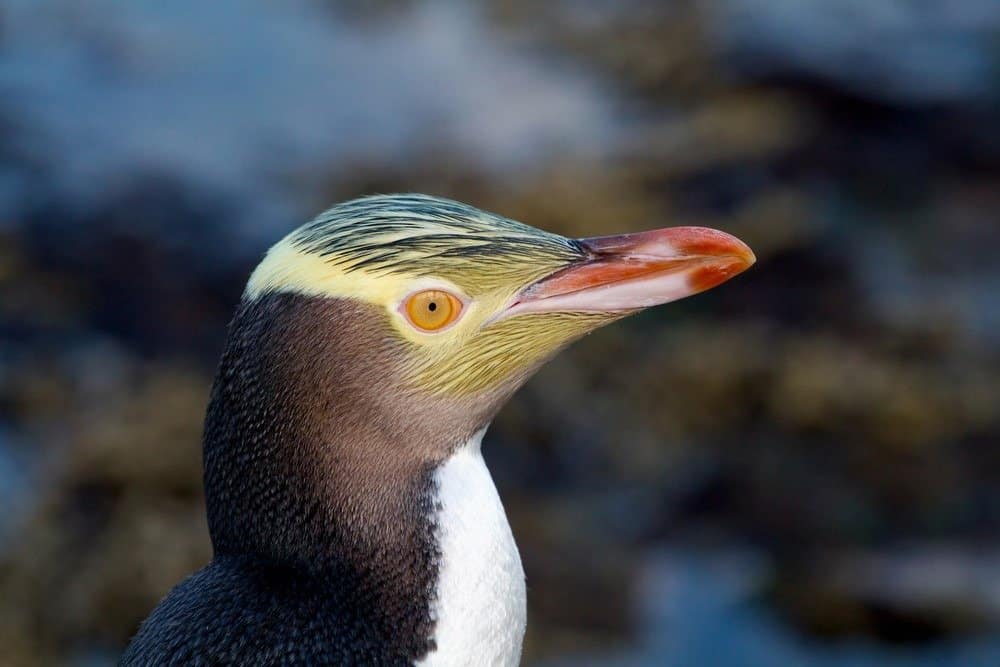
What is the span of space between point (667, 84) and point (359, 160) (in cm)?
173

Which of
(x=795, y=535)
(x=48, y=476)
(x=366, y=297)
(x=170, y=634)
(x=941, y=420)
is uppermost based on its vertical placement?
(x=366, y=297)

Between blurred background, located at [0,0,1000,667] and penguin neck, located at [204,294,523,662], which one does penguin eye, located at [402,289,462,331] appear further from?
blurred background, located at [0,0,1000,667]

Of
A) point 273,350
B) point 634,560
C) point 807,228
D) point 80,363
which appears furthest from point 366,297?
point 807,228

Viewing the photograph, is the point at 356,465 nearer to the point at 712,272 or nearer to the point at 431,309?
the point at 431,309

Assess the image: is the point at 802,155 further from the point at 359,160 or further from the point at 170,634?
the point at 170,634

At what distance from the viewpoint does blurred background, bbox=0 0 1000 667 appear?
16.8 feet

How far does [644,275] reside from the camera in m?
2.05

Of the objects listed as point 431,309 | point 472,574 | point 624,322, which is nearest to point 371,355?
point 431,309

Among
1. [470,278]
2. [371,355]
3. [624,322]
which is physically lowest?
[624,322]

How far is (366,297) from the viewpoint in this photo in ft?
6.40

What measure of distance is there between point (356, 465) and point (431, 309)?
0.23 m

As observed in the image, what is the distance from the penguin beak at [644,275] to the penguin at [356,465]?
46 mm

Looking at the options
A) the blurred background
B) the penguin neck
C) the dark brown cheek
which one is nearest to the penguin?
the penguin neck

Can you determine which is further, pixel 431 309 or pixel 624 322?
pixel 624 322
